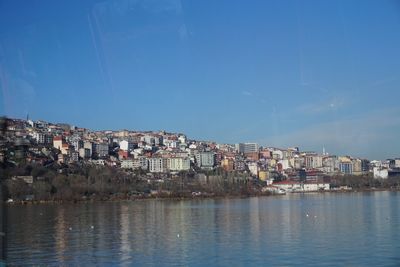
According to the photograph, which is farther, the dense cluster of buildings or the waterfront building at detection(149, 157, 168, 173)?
the waterfront building at detection(149, 157, 168, 173)

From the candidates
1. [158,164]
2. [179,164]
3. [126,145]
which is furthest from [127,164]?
[126,145]

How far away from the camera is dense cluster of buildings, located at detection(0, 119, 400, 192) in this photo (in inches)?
1967

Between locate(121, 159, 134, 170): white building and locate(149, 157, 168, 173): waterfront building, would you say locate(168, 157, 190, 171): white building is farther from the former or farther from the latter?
locate(121, 159, 134, 170): white building

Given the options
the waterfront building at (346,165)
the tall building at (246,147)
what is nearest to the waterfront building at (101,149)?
the tall building at (246,147)

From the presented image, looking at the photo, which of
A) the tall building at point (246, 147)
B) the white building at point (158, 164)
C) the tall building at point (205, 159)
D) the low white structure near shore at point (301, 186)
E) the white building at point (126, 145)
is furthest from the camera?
the tall building at point (246, 147)

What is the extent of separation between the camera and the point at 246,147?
71.1 metres

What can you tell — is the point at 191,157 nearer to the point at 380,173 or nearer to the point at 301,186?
the point at 301,186

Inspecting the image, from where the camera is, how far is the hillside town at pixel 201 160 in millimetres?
49350

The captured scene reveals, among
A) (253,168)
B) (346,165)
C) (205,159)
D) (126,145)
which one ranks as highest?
(126,145)

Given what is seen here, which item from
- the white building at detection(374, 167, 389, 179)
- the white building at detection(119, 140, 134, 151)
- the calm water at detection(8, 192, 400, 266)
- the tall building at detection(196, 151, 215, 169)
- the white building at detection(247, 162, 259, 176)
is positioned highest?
the white building at detection(119, 140, 134, 151)

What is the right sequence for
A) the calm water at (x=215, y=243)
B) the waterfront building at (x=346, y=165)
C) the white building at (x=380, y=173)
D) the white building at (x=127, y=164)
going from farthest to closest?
the waterfront building at (x=346, y=165) < the white building at (x=380, y=173) < the white building at (x=127, y=164) < the calm water at (x=215, y=243)

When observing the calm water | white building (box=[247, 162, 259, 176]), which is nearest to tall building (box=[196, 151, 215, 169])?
white building (box=[247, 162, 259, 176])

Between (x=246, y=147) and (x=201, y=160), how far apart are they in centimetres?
1285

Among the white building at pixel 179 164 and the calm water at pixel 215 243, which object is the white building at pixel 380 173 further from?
the calm water at pixel 215 243
